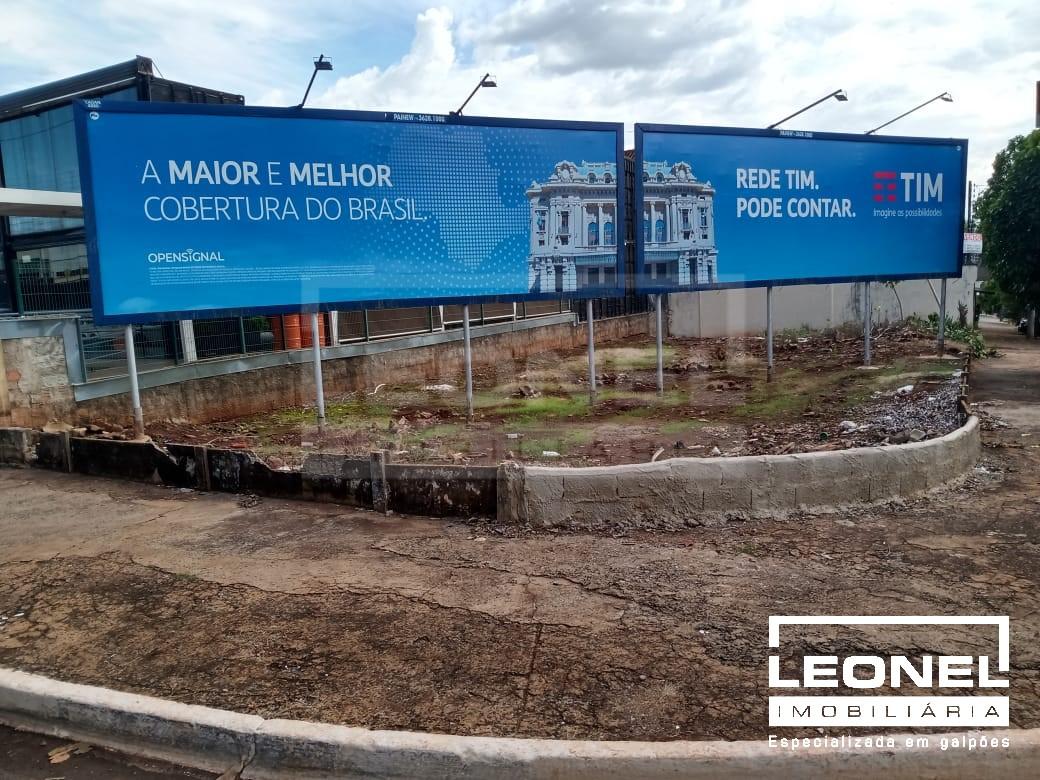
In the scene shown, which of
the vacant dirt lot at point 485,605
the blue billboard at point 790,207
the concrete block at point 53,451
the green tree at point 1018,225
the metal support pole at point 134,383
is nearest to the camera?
the vacant dirt lot at point 485,605

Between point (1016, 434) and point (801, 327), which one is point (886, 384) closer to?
point (1016, 434)

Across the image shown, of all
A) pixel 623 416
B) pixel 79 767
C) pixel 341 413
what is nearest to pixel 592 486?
pixel 79 767

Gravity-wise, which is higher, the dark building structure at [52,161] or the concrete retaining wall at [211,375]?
the dark building structure at [52,161]

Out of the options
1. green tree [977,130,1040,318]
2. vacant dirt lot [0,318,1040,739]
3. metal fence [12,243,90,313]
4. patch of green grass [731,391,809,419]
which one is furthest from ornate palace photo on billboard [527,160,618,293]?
green tree [977,130,1040,318]

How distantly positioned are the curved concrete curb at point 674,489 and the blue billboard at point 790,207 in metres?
5.35

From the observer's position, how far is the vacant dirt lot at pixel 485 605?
3422 mm

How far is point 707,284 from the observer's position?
11273 mm

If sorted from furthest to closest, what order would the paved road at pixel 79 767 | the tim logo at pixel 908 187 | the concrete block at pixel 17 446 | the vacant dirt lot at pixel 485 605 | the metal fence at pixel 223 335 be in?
the tim logo at pixel 908 187
the metal fence at pixel 223 335
the concrete block at pixel 17 446
the vacant dirt lot at pixel 485 605
the paved road at pixel 79 767

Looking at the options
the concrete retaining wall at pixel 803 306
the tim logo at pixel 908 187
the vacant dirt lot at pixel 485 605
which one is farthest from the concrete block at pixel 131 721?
the concrete retaining wall at pixel 803 306

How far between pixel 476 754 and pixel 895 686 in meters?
1.90

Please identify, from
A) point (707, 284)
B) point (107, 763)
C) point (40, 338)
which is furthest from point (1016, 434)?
point (40, 338)

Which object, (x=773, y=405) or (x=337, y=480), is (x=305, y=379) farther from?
(x=773, y=405)

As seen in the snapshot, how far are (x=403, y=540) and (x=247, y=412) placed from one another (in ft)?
22.2

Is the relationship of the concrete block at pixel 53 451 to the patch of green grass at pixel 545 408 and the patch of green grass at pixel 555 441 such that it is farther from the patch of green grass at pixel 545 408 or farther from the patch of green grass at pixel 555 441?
the patch of green grass at pixel 545 408
